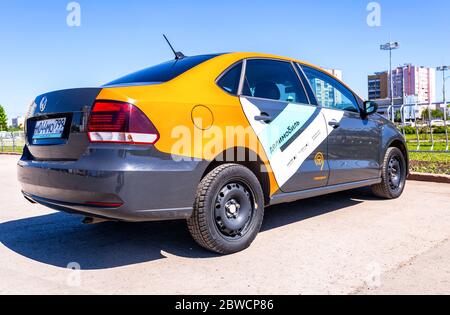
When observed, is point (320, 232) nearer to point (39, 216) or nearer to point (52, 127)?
point (52, 127)

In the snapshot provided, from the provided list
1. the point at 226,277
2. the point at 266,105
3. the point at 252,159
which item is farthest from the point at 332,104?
the point at 226,277

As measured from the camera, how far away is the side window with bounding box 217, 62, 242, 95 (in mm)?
3406

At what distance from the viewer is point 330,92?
470 cm

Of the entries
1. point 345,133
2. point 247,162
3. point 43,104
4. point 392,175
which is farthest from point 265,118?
point 392,175

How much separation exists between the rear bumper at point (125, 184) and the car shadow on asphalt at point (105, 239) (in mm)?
519

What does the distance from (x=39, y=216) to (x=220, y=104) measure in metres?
3.03

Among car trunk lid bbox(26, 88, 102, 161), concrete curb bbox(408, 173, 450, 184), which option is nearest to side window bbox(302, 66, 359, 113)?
car trunk lid bbox(26, 88, 102, 161)

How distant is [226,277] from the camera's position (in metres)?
2.82

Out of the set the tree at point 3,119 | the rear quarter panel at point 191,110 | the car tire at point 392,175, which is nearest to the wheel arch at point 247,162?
the rear quarter panel at point 191,110

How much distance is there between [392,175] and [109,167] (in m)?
4.18

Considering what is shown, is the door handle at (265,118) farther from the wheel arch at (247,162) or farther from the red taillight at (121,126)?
the red taillight at (121,126)

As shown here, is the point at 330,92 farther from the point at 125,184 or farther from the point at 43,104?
the point at 43,104

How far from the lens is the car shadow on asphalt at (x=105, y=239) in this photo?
3.29 meters

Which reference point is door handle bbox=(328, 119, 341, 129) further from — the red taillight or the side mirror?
the red taillight
